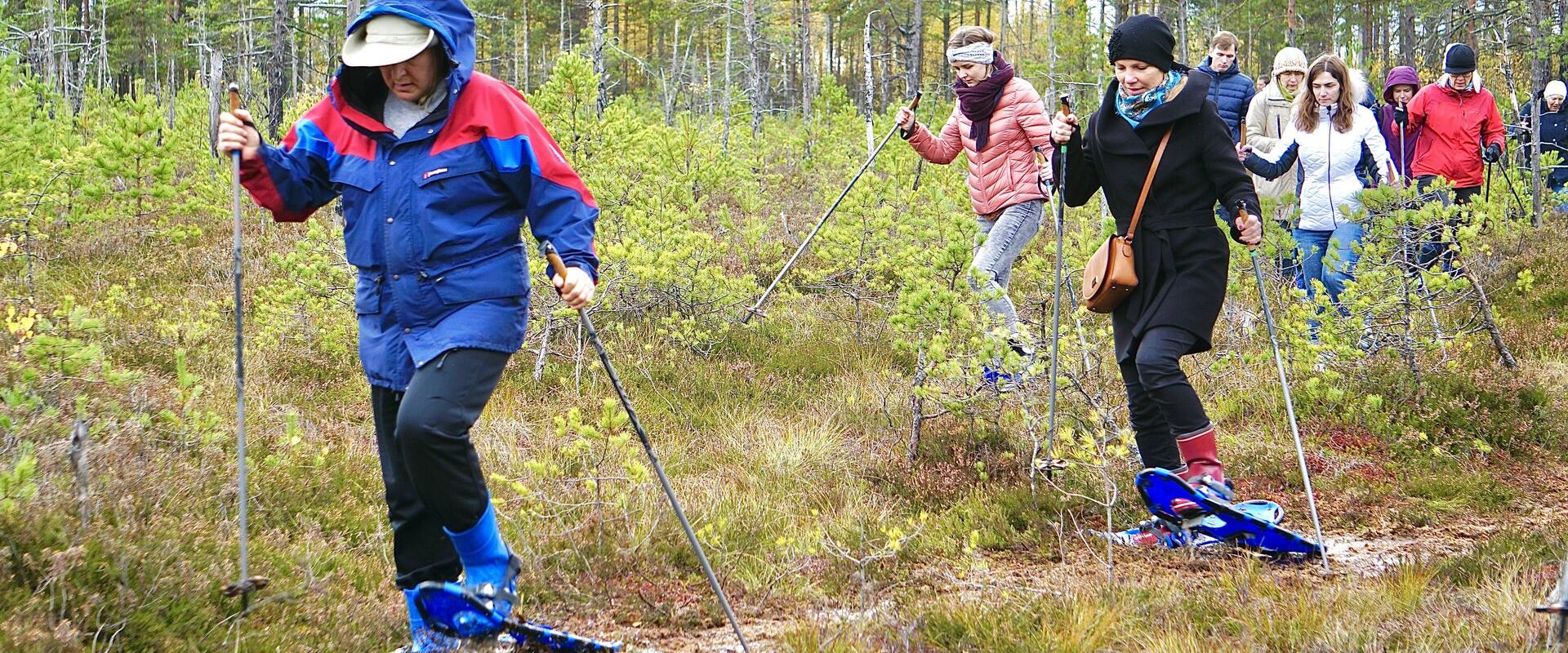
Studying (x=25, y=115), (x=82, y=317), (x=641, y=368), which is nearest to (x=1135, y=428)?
(x=641, y=368)

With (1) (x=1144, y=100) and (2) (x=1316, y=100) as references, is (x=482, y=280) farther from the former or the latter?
(2) (x=1316, y=100)

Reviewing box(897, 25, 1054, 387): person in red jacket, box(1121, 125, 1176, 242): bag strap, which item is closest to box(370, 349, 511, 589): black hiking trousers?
box(1121, 125, 1176, 242): bag strap

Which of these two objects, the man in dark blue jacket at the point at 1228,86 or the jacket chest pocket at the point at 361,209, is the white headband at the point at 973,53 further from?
the jacket chest pocket at the point at 361,209

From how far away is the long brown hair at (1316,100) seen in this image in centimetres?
748

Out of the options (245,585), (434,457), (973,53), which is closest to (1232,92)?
(973,53)

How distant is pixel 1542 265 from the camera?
10.1 metres

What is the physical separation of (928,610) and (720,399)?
336cm

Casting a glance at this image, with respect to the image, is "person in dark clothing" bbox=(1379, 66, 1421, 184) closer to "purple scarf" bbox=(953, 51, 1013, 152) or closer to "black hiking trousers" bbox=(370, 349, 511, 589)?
"purple scarf" bbox=(953, 51, 1013, 152)

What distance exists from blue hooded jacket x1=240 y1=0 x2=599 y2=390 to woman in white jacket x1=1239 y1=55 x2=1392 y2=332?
5607mm

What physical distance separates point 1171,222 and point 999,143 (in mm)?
2231

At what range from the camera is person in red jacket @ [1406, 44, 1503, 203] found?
30.5 ft

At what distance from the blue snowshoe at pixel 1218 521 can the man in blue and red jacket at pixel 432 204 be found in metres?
2.56

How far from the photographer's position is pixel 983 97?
671 centimetres

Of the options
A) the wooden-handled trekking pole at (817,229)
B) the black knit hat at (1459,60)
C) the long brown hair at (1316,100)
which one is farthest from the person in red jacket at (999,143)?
the black knit hat at (1459,60)
